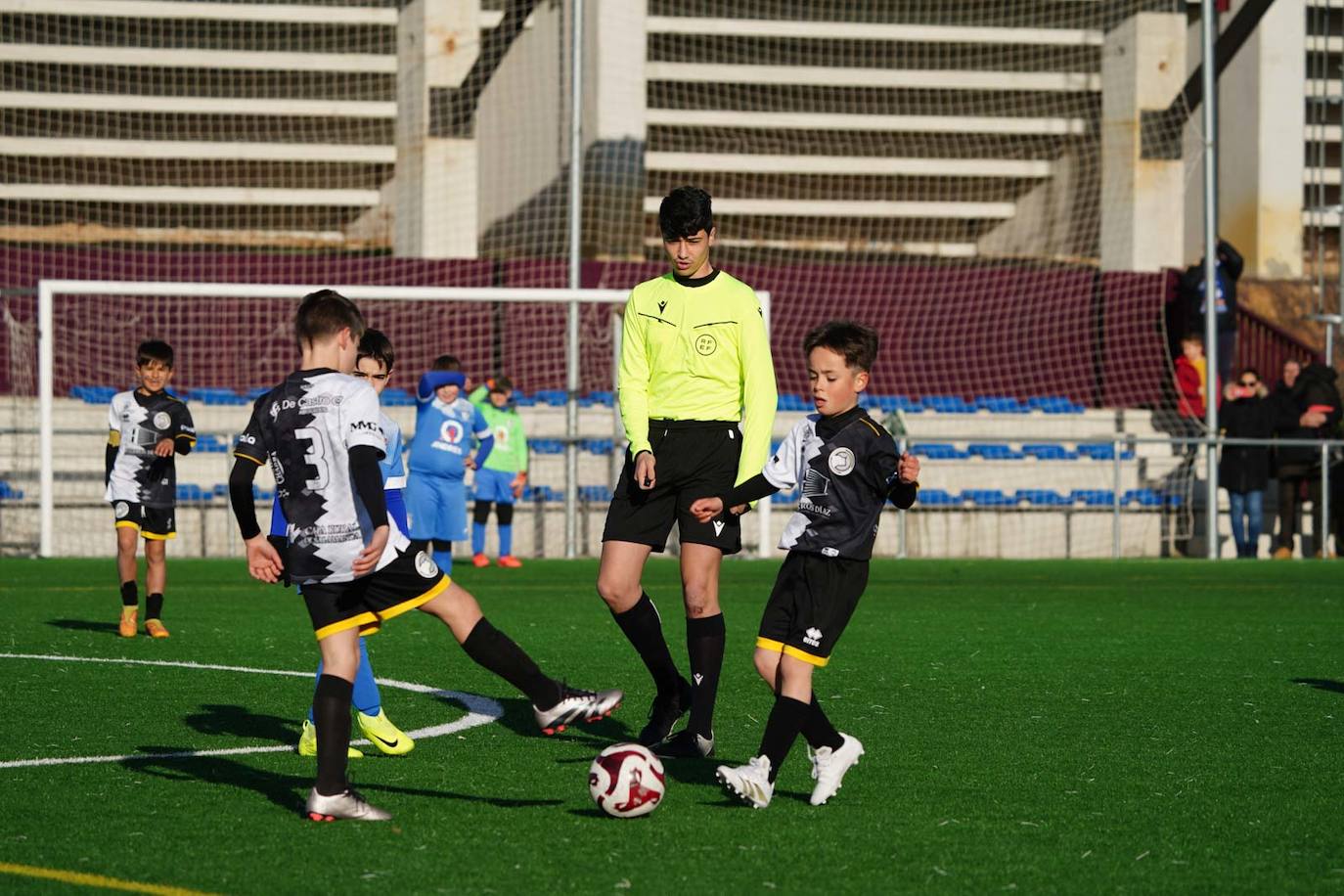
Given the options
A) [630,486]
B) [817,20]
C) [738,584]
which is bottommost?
[738,584]

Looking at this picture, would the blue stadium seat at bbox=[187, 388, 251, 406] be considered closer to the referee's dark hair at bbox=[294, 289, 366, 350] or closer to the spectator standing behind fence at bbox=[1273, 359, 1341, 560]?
the spectator standing behind fence at bbox=[1273, 359, 1341, 560]

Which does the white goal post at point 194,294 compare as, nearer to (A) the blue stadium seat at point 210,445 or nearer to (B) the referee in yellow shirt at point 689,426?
(A) the blue stadium seat at point 210,445

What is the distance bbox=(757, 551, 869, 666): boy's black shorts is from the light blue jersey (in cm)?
853

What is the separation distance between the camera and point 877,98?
26.9 metres

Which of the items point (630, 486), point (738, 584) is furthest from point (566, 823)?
point (738, 584)

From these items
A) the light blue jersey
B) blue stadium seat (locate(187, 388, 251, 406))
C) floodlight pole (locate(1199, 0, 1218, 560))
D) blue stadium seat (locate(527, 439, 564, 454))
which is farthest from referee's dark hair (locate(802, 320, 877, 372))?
blue stadium seat (locate(187, 388, 251, 406))

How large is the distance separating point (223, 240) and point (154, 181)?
152cm

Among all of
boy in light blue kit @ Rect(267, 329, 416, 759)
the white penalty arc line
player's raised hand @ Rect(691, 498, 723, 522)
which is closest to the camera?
the white penalty arc line

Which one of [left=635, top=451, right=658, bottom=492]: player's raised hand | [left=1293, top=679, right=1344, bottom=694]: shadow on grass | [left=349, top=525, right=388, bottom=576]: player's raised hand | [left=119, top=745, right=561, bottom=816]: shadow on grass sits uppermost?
[left=635, top=451, right=658, bottom=492]: player's raised hand

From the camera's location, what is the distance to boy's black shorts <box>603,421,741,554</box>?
5.96 metres

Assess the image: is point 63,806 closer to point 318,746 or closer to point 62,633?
point 318,746

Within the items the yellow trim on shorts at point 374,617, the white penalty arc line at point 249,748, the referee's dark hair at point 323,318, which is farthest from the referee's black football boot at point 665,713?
the referee's dark hair at point 323,318

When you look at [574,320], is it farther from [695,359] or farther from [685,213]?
[685,213]

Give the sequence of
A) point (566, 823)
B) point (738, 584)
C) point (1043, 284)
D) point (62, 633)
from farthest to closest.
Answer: point (1043, 284) < point (738, 584) < point (62, 633) < point (566, 823)
